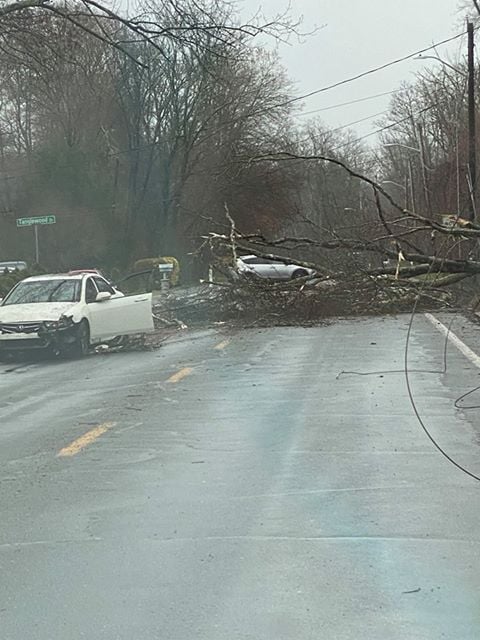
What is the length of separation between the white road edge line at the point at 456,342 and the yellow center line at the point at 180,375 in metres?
3.65

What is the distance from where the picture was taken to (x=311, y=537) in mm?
6016

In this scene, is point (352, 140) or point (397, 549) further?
point (352, 140)

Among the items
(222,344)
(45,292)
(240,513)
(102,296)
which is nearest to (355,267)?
(222,344)

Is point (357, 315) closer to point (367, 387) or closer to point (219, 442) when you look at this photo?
point (367, 387)

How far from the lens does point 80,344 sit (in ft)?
58.2

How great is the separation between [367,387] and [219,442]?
385 cm

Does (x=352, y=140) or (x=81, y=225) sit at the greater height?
(x=352, y=140)

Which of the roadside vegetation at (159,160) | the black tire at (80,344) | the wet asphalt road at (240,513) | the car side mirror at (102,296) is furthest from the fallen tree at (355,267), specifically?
the roadside vegetation at (159,160)

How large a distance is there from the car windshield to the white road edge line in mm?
6659

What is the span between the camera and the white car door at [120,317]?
59.6 ft

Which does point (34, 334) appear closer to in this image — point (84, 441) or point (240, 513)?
point (84, 441)

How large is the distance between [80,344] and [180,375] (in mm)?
3886

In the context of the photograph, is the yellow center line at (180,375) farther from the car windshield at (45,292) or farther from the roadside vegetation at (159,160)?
the roadside vegetation at (159,160)

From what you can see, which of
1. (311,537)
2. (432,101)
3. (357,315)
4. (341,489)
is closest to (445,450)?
(341,489)
